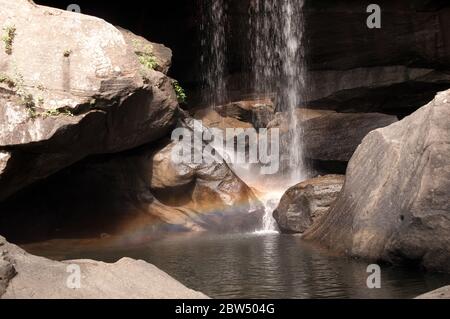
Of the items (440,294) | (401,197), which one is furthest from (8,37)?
(440,294)

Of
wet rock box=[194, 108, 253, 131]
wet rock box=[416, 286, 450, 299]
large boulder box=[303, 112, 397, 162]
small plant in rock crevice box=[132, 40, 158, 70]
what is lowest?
wet rock box=[416, 286, 450, 299]

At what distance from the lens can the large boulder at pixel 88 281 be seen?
6.13 meters

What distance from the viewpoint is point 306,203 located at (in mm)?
13172

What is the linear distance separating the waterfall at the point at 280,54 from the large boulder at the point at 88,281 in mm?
12567

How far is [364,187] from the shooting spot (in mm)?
10156

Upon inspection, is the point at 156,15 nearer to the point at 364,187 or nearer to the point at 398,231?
the point at 364,187

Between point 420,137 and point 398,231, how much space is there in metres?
1.53

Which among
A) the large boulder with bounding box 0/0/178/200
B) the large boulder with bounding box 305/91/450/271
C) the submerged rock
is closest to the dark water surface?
the large boulder with bounding box 305/91/450/271

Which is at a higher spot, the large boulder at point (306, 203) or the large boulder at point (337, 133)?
the large boulder at point (337, 133)

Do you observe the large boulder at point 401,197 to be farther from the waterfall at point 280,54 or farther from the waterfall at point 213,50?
the waterfall at point 213,50

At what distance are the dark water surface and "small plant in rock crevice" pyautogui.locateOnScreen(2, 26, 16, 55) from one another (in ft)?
13.4

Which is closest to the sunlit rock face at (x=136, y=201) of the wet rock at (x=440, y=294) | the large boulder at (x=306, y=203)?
the large boulder at (x=306, y=203)

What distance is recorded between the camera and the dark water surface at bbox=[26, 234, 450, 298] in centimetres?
739

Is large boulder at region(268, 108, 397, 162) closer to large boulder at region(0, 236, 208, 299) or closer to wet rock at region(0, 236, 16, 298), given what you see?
large boulder at region(0, 236, 208, 299)
